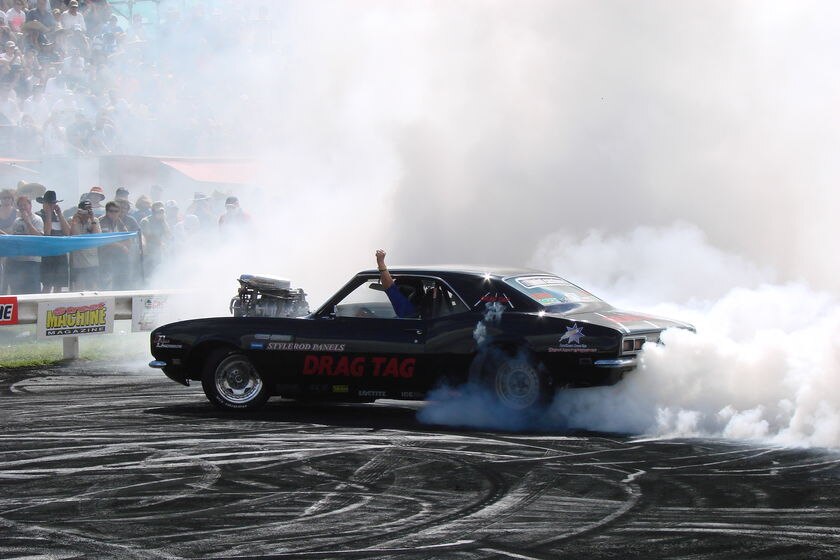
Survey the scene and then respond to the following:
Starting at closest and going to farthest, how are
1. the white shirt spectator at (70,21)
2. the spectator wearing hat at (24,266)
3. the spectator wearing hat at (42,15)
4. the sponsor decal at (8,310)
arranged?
the sponsor decal at (8,310) < the spectator wearing hat at (24,266) < the spectator wearing hat at (42,15) < the white shirt spectator at (70,21)

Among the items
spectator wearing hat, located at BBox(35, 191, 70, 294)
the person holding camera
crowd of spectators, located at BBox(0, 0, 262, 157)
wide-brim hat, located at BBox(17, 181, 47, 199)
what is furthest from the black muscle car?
crowd of spectators, located at BBox(0, 0, 262, 157)

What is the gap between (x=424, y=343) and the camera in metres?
9.47

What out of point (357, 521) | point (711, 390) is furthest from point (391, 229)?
point (357, 521)

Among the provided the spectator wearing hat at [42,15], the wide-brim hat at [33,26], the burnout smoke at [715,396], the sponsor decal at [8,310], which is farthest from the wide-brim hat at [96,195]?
the burnout smoke at [715,396]

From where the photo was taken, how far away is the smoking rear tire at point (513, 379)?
9.07 m

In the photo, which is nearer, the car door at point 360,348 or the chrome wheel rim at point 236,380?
the car door at point 360,348

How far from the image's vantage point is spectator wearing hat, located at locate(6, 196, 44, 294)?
52.6 feet

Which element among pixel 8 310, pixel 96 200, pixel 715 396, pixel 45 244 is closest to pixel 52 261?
pixel 45 244

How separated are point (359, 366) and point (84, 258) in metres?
8.30

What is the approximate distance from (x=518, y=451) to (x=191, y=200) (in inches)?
638

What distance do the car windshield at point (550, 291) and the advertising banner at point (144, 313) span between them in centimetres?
711

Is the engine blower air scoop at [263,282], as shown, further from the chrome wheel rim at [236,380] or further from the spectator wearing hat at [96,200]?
the spectator wearing hat at [96,200]

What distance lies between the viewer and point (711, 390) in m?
8.79

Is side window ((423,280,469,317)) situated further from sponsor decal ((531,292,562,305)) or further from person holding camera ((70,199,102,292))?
person holding camera ((70,199,102,292))
